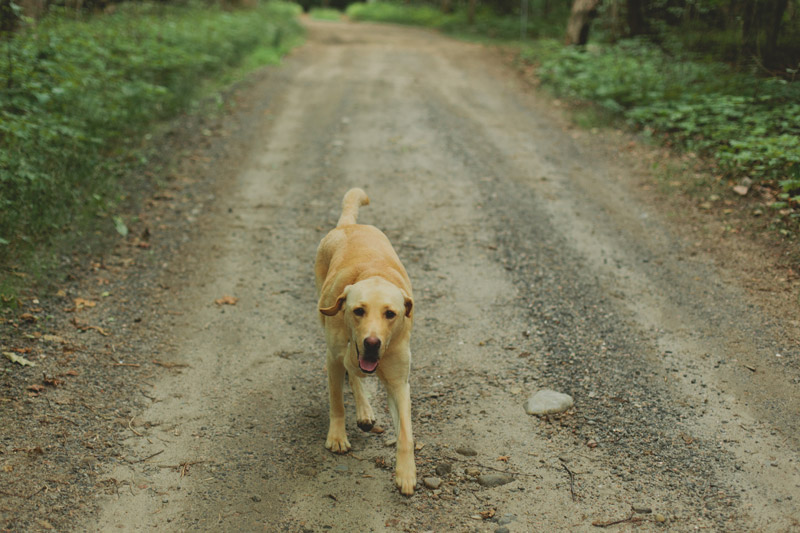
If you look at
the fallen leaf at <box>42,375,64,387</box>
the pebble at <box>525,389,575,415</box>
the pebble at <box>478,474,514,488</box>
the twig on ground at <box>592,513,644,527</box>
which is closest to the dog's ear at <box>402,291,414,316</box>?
the pebble at <box>478,474,514,488</box>

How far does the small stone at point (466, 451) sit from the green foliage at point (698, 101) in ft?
17.3

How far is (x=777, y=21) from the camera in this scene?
1052 centimetres

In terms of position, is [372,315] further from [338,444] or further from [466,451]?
[466,451]

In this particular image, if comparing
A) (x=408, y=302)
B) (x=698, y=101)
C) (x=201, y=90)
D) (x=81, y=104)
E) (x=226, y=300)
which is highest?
(x=698, y=101)

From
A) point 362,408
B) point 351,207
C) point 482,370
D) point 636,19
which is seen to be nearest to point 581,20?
point 636,19

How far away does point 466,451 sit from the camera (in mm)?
4566

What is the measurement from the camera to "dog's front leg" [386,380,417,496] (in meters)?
4.15

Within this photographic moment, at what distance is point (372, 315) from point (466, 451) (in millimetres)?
1363

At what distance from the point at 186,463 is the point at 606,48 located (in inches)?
563

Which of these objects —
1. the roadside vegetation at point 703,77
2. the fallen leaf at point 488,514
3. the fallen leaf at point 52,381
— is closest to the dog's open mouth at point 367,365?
the fallen leaf at point 488,514

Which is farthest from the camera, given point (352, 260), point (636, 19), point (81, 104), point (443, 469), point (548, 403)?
point (636, 19)

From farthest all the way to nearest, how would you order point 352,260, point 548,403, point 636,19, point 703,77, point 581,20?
point 636,19 < point 581,20 < point 703,77 < point 548,403 < point 352,260

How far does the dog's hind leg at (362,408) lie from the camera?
15.4 feet

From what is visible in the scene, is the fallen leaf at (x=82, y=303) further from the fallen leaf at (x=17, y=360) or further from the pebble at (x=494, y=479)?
the pebble at (x=494, y=479)
